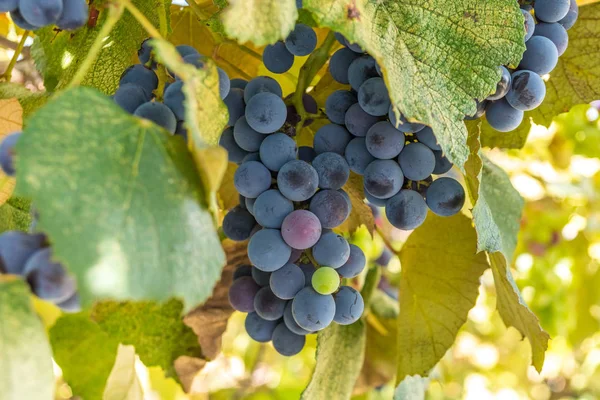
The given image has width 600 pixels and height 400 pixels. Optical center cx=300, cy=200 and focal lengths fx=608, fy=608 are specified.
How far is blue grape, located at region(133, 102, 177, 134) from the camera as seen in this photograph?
0.53 m

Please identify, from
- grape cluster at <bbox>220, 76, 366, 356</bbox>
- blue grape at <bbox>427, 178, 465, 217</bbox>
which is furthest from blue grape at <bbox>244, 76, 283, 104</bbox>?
blue grape at <bbox>427, 178, 465, 217</bbox>

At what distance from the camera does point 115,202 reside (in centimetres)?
42

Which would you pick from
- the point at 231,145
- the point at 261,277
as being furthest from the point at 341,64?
the point at 261,277

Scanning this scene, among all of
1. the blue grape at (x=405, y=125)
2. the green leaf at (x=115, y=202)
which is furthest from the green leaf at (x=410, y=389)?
the green leaf at (x=115, y=202)

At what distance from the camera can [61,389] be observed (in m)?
2.00

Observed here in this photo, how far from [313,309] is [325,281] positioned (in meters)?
0.03

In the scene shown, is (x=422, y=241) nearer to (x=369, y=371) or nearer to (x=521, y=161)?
(x=369, y=371)

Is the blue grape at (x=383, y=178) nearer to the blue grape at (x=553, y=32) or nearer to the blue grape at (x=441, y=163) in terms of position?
the blue grape at (x=441, y=163)

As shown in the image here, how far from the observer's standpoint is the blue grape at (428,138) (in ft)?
2.15

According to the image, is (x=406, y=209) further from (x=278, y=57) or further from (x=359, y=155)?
(x=278, y=57)

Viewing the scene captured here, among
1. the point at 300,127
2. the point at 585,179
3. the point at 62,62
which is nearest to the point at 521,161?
the point at 585,179

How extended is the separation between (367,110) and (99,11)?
331 mm

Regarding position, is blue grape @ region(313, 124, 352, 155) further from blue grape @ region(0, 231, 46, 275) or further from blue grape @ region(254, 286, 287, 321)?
blue grape @ region(0, 231, 46, 275)

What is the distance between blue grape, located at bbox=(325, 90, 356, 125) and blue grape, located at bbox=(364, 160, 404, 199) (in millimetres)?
69
